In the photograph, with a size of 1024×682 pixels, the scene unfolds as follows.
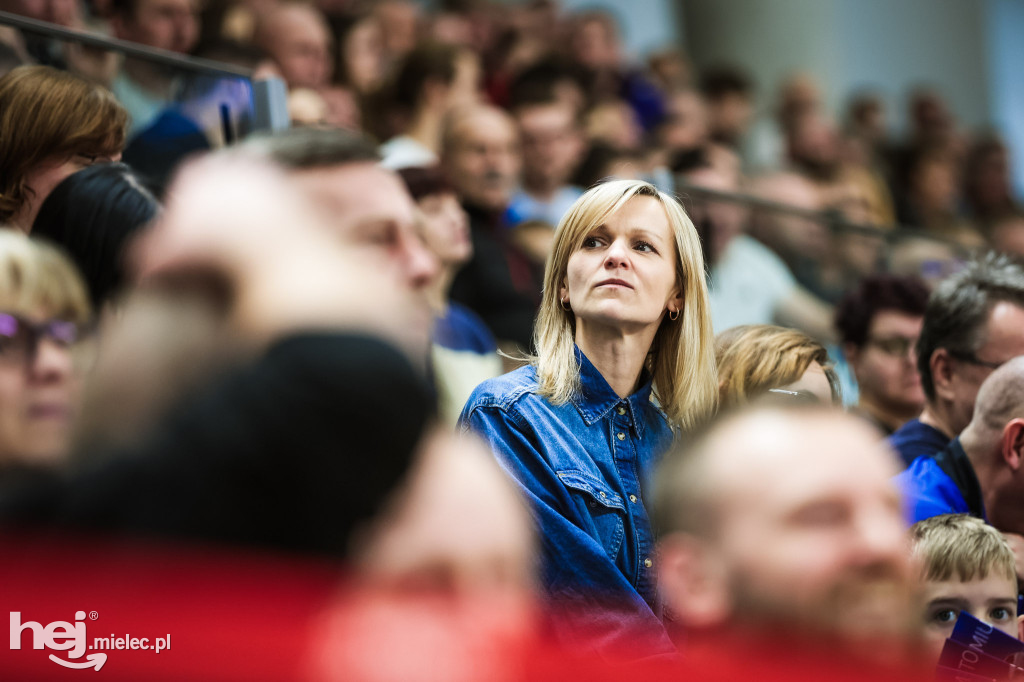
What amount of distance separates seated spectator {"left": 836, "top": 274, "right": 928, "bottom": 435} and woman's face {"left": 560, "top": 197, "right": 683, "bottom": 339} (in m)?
1.27

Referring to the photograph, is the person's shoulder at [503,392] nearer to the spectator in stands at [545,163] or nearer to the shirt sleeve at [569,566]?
the shirt sleeve at [569,566]

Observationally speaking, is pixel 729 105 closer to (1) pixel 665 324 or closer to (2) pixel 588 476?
(1) pixel 665 324

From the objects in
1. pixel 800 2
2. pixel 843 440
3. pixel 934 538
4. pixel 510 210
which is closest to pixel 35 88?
pixel 843 440

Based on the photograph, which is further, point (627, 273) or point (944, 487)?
point (944, 487)

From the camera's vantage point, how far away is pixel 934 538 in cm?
205

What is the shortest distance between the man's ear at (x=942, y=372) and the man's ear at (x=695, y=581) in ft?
6.17

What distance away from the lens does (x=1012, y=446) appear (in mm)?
2367

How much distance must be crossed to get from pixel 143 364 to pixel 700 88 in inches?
314

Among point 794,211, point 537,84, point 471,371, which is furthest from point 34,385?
point 537,84

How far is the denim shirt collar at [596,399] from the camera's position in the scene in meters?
2.18

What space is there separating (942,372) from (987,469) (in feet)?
1.28

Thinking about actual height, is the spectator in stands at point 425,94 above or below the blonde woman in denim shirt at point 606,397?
above

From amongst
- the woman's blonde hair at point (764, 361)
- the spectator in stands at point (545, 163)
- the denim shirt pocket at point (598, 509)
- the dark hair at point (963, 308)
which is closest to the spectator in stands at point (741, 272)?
the spectator in stands at point (545, 163)

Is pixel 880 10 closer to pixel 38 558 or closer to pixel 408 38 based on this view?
pixel 408 38
